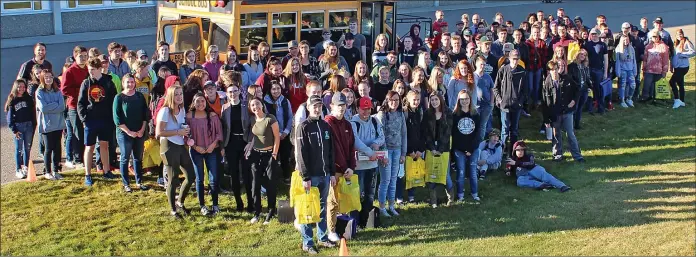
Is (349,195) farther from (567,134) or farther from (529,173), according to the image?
(567,134)

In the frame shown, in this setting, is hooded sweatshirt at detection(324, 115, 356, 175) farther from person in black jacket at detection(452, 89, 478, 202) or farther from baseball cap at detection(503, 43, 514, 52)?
baseball cap at detection(503, 43, 514, 52)

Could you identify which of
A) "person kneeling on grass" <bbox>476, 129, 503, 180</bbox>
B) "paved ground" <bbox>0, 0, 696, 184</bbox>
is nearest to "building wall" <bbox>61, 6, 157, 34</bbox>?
"paved ground" <bbox>0, 0, 696, 184</bbox>

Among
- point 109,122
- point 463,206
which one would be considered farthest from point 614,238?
point 109,122

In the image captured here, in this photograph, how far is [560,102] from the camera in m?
12.4

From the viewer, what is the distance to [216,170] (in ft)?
32.5

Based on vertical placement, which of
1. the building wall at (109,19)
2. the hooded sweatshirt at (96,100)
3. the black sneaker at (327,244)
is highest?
the building wall at (109,19)

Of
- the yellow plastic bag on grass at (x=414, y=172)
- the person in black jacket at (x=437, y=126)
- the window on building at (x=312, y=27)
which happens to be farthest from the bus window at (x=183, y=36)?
the person in black jacket at (x=437, y=126)

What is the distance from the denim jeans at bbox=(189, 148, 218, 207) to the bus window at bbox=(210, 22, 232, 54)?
3559mm

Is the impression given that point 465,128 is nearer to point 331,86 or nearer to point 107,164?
point 331,86

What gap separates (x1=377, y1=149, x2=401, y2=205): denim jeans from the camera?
984 centimetres

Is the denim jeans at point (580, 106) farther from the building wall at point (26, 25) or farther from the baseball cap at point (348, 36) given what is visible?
the building wall at point (26, 25)

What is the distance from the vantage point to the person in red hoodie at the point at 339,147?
8641 millimetres

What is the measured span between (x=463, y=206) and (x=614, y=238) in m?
2.05

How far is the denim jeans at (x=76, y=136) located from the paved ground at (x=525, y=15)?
22.6ft
